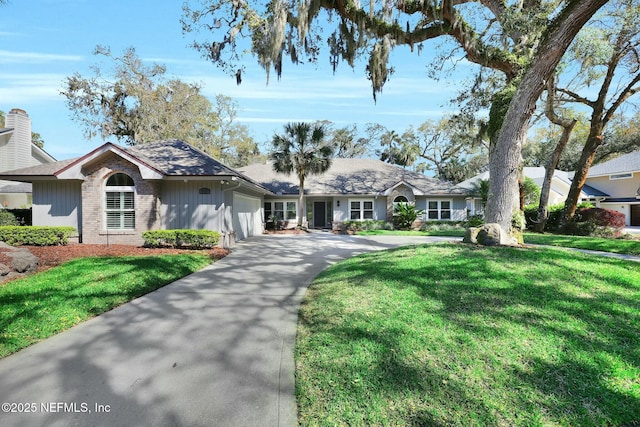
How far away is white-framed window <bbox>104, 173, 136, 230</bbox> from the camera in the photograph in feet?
39.1

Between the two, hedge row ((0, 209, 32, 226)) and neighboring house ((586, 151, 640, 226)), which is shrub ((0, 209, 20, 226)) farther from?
neighboring house ((586, 151, 640, 226))

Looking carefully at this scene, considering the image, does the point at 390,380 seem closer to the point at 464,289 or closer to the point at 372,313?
the point at 372,313

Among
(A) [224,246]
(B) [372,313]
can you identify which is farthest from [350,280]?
(A) [224,246]

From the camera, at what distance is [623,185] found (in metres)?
25.4

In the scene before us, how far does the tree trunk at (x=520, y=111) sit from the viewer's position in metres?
6.52

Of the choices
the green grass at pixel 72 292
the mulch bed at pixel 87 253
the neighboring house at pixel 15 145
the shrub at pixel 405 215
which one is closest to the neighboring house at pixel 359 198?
the shrub at pixel 405 215

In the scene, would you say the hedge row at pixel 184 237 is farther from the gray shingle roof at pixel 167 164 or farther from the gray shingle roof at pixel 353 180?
the gray shingle roof at pixel 353 180

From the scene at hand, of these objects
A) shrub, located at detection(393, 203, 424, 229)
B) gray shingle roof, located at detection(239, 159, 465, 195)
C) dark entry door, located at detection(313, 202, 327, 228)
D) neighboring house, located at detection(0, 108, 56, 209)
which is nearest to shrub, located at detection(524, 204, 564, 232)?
gray shingle roof, located at detection(239, 159, 465, 195)

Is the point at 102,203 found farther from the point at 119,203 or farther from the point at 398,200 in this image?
the point at 398,200

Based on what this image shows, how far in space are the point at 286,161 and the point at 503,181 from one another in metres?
13.3

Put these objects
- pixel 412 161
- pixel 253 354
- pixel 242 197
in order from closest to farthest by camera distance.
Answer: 1. pixel 253 354
2. pixel 242 197
3. pixel 412 161

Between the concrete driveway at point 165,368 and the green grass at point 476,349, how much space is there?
0.37m

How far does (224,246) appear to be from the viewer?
12195 millimetres

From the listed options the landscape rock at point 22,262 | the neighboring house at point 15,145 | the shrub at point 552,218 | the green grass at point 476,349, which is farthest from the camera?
the neighboring house at point 15,145
